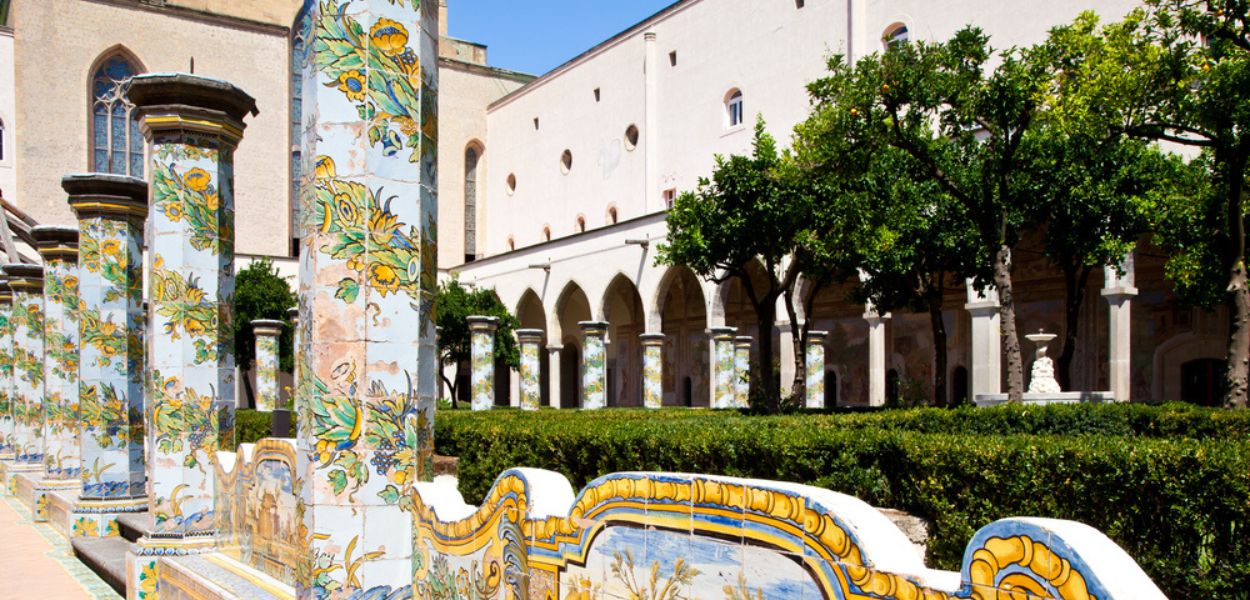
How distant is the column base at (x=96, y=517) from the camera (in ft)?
34.4

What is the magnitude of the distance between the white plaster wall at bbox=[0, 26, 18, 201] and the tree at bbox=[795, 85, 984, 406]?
2849 cm

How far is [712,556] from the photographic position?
2949 mm

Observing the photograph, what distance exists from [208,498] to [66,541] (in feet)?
15.3

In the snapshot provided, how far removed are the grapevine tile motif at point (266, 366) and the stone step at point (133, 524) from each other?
17.4 m

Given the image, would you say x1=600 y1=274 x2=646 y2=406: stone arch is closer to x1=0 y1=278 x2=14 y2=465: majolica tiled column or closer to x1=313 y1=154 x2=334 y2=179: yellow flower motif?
x1=0 y1=278 x2=14 y2=465: majolica tiled column

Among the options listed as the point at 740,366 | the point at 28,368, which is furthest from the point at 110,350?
the point at 740,366

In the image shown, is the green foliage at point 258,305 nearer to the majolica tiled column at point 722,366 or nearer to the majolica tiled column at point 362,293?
the majolica tiled column at point 722,366

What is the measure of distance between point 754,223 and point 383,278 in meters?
13.5

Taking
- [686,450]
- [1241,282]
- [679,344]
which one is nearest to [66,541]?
[686,450]

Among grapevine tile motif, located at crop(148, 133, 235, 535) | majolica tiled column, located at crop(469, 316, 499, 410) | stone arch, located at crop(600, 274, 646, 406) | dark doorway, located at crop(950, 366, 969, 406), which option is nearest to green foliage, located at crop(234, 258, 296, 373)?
majolica tiled column, located at crop(469, 316, 499, 410)

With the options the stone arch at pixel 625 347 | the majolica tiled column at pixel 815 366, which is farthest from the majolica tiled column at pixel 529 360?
the stone arch at pixel 625 347

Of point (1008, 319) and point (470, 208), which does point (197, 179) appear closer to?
point (1008, 319)

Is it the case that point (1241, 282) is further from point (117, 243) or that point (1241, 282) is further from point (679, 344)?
point (679, 344)

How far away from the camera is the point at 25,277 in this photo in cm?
1502
